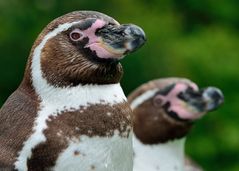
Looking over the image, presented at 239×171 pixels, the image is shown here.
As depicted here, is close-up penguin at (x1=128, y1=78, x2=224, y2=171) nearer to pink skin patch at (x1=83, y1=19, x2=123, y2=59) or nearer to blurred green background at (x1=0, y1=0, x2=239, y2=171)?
pink skin patch at (x1=83, y1=19, x2=123, y2=59)

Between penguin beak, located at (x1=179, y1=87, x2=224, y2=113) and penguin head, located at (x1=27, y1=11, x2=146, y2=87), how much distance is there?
6.49 feet

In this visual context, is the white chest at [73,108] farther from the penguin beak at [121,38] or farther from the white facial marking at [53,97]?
the penguin beak at [121,38]

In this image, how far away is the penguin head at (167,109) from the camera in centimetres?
600

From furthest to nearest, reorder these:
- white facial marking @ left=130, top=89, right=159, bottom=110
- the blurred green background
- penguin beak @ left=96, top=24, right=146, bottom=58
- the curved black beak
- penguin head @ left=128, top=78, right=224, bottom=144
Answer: the blurred green background → white facial marking @ left=130, top=89, right=159, bottom=110 → penguin head @ left=128, top=78, right=224, bottom=144 → the curved black beak → penguin beak @ left=96, top=24, right=146, bottom=58

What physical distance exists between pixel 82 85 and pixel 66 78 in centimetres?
7

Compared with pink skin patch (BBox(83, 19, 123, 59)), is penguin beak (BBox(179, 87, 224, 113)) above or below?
below

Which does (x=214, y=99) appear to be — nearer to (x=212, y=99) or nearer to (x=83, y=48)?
(x=212, y=99)

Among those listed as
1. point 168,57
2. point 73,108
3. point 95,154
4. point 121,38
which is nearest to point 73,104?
point 73,108

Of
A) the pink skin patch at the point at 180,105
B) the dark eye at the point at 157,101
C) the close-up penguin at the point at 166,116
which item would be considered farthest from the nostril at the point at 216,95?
the dark eye at the point at 157,101

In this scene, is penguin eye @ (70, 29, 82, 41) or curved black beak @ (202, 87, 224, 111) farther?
curved black beak @ (202, 87, 224, 111)

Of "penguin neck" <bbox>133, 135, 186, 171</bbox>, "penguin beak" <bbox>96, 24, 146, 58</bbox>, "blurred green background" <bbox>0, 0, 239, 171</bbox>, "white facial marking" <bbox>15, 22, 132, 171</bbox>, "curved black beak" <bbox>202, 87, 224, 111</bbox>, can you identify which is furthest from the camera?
"blurred green background" <bbox>0, 0, 239, 171</bbox>

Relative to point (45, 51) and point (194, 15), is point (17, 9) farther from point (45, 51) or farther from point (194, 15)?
point (45, 51)

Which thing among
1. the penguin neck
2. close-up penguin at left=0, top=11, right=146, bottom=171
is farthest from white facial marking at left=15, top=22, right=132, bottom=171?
the penguin neck

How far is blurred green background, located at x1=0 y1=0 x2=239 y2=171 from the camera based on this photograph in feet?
35.3
